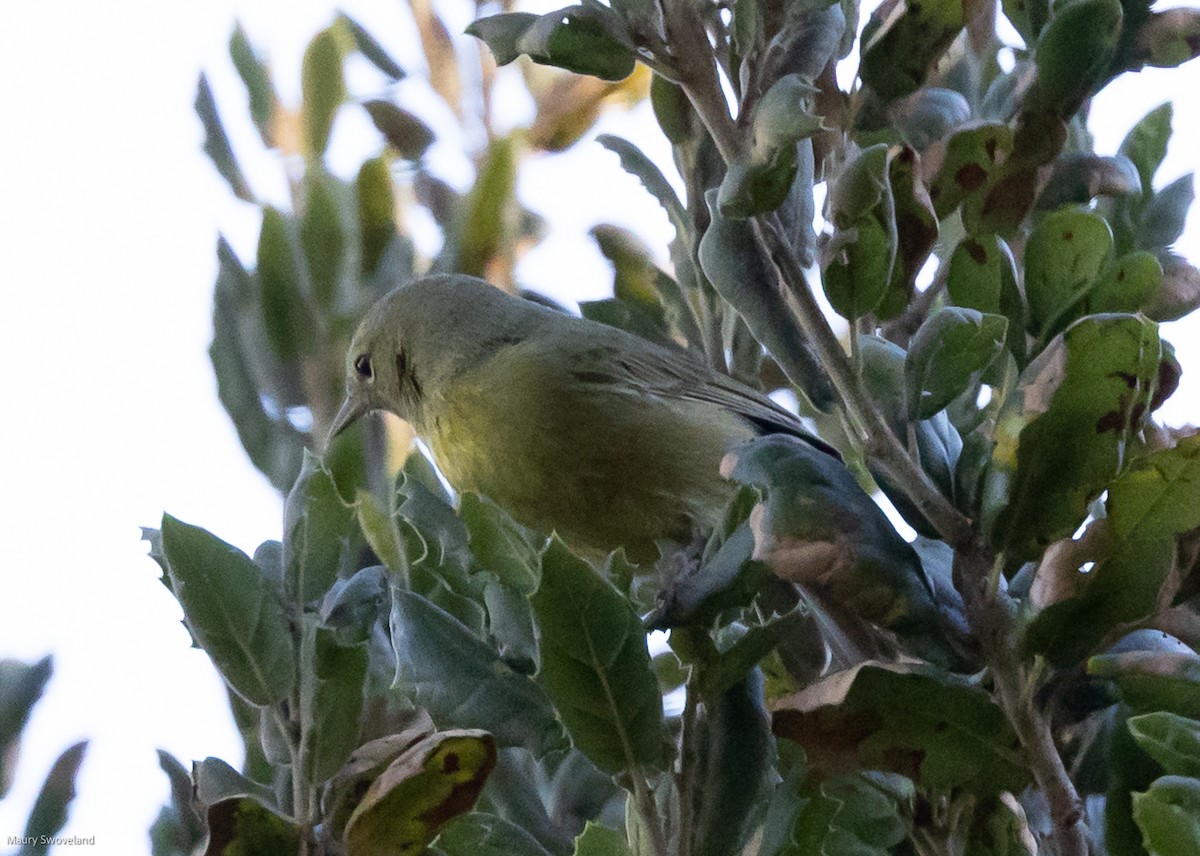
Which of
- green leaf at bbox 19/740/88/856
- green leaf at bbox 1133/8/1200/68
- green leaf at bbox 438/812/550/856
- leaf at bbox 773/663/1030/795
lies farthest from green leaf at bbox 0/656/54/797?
green leaf at bbox 1133/8/1200/68

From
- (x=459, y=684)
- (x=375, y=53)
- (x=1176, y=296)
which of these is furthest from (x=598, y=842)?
(x=375, y=53)

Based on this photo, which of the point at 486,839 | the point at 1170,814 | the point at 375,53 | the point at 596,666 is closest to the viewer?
the point at 1170,814

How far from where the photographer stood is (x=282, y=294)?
2.85 meters

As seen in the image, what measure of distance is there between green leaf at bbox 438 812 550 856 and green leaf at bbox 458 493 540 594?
272 mm

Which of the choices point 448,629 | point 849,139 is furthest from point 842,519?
point 849,139

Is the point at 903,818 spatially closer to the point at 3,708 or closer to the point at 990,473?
the point at 990,473

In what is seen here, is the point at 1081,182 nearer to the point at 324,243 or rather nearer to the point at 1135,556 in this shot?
the point at 1135,556

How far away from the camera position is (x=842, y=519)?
50.7 inches

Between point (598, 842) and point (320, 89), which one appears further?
point (320, 89)

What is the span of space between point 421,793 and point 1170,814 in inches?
26.3

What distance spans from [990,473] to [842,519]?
0.64 ft

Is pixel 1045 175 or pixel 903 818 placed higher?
pixel 1045 175

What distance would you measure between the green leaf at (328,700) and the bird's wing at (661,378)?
1.66 meters

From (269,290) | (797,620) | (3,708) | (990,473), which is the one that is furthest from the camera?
(269,290)
